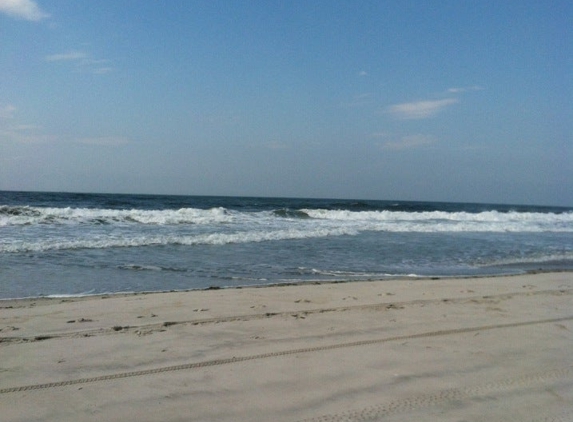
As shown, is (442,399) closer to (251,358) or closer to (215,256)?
(251,358)

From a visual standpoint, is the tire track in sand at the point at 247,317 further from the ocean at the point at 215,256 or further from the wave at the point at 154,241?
the wave at the point at 154,241

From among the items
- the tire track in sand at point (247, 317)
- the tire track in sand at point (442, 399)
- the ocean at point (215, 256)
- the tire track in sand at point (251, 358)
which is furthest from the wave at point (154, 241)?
the tire track in sand at point (442, 399)

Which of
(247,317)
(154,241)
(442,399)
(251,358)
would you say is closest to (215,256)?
(154,241)

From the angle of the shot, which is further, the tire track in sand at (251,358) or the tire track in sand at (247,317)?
the tire track in sand at (247,317)

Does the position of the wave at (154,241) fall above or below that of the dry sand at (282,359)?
above

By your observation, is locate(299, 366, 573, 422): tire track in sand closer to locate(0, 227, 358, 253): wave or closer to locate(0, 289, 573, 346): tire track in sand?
locate(0, 289, 573, 346): tire track in sand

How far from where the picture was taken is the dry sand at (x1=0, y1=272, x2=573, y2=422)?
122 inches

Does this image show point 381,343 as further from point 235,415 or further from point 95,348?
point 95,348

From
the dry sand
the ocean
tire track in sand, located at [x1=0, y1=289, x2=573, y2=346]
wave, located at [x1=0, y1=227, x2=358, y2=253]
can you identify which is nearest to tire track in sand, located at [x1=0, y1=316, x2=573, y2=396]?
the dry sand

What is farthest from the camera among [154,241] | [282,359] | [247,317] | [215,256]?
[154,241]

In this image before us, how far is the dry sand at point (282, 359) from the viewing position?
10.2ft

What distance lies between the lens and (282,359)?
4.00 m

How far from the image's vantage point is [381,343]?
14.9 ft

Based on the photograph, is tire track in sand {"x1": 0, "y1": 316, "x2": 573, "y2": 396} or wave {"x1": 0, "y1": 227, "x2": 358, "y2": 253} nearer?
tire track in sand {"x1": 0, "y1": 316, "x2": 573, "y2": 396}
